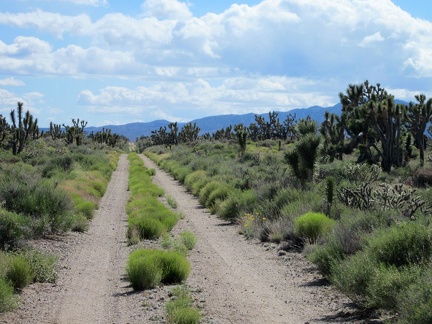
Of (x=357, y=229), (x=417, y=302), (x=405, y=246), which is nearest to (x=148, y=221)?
(x=357, y=229)

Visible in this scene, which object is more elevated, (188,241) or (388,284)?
(388,284)

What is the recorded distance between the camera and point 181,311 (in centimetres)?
920

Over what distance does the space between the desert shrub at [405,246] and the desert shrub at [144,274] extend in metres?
4.24

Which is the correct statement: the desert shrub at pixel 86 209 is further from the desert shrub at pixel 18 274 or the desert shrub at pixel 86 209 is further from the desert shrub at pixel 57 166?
the desert shrub at pixel 57 166

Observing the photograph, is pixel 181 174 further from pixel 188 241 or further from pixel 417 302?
pixel 417 302

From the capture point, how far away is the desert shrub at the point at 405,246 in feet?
31.9

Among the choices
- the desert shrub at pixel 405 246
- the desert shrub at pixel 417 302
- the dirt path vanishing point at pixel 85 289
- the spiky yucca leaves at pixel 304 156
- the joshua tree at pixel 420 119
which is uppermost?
the joshua tree at pixel 420 119

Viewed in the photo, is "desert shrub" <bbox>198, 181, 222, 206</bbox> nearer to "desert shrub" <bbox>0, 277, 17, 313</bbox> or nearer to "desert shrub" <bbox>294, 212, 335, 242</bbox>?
"desert shrub" <bbox>294, 212, 335, 242</bbox>

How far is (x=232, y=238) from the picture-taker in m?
19.8

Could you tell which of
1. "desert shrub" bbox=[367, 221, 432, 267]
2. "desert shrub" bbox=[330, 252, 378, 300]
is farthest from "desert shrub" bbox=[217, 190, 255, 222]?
"desert shrub" bbox=[367, 221, 432, 267]

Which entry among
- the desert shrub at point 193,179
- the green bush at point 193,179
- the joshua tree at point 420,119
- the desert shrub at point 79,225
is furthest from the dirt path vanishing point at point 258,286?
the joshua tree at point 420,119

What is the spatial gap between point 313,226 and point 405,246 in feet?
20.1

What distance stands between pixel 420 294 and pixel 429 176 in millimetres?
27843

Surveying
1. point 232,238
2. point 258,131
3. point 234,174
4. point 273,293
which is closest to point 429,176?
point 234,174
